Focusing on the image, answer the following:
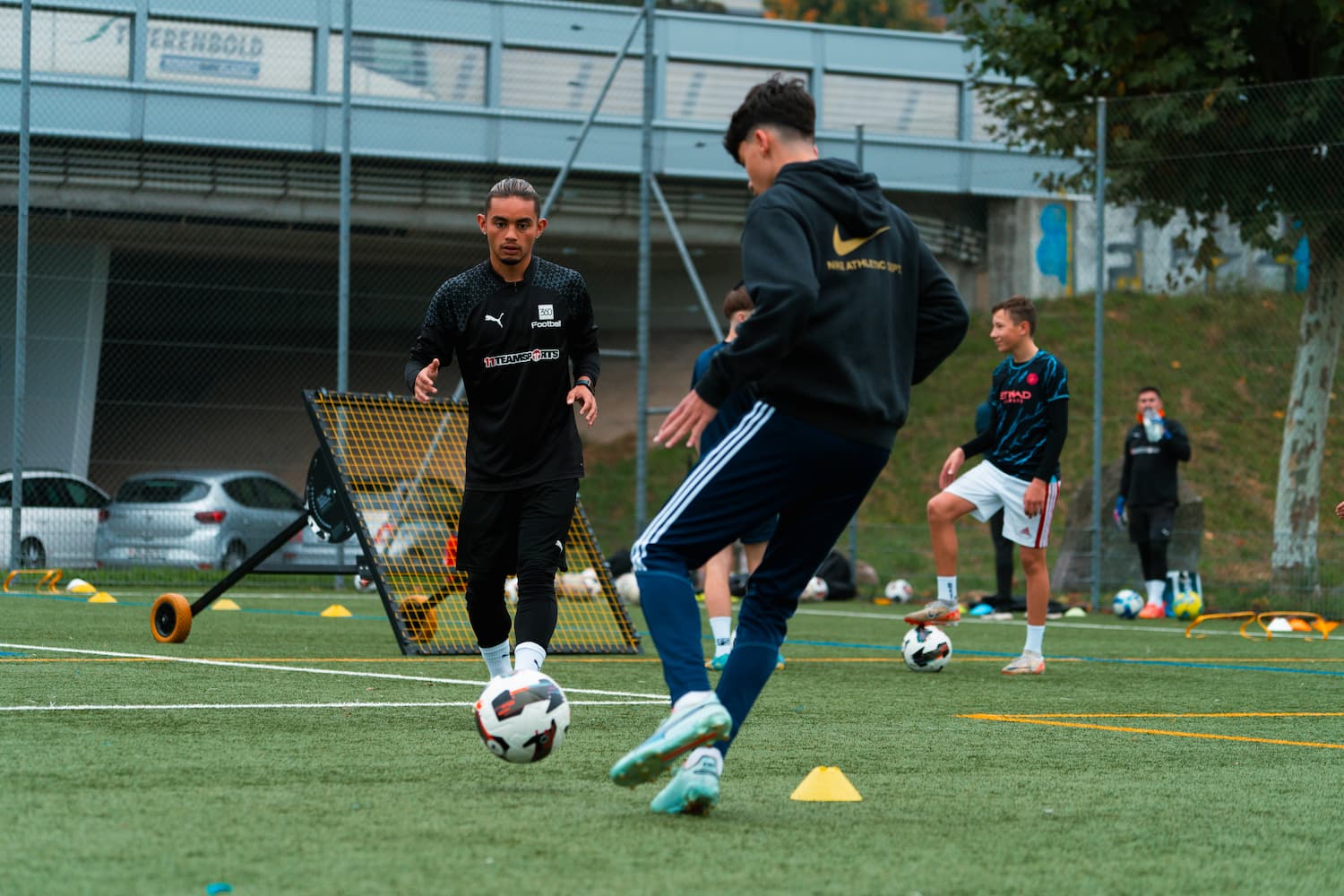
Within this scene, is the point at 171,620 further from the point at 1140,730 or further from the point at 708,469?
the point at 708,469

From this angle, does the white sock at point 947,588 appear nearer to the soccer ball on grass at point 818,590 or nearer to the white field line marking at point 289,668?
the white field line marking at point 289,668

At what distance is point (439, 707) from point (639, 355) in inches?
454

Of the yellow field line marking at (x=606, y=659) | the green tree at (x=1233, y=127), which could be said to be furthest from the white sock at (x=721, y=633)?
the green tree at (x=1233, y=127)

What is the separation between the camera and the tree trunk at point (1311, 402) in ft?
52.4

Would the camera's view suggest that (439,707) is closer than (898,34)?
Yes

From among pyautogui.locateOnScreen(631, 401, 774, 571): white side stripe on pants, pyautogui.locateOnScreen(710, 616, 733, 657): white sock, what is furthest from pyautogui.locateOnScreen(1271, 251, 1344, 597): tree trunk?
pyautogui.locateOnScreen(631, 401, 774, 571): white side stripe on pants

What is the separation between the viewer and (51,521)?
657 inches

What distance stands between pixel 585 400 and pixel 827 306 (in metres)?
1.84

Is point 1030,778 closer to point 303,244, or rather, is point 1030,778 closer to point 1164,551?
point 1164,551

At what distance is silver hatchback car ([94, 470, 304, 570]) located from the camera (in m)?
17.2

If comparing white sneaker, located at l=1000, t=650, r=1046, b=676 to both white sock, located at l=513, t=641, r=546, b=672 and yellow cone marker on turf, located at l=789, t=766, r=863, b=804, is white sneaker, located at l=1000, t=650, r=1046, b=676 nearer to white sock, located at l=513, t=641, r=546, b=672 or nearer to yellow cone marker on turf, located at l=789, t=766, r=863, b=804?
white sock, located at l=513, t=641, r=546, b=672

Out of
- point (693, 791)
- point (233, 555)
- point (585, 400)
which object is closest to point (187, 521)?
point (233, 555)

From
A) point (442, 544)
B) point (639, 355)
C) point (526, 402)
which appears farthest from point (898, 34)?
point (526, 402)

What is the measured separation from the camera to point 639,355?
687 inches
